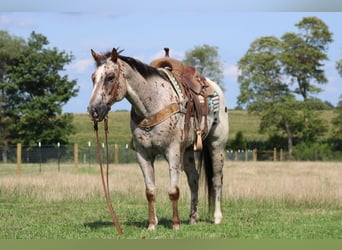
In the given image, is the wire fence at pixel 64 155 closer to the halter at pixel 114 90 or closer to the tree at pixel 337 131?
the halter at pixel 114 90

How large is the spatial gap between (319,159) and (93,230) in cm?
4526

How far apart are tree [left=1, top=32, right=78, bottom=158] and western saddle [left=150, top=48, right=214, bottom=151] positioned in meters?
44.4

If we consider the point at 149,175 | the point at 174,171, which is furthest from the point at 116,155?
the point at 174,171

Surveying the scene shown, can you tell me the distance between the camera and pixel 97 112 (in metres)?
7.92

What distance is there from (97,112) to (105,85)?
0.40 metres

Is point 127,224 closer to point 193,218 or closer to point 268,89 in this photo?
point 193,218

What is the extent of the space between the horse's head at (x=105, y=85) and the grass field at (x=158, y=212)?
160cm

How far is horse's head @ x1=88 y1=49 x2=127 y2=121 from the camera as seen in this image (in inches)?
313

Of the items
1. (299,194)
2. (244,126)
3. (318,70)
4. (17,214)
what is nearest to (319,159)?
(318,70)

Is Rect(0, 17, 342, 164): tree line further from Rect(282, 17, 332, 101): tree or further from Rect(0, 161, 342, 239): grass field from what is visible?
Rect(0, 161, 342, 239): grass field

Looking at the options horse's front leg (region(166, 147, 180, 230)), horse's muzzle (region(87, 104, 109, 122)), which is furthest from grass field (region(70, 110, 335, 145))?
horse's muzzle (region(87, 104, 109, 122))

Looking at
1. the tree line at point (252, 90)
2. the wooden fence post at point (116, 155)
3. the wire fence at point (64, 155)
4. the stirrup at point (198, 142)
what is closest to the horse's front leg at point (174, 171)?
the stirrup at point (198, 142)

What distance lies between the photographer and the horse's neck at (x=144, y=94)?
855 centimetres

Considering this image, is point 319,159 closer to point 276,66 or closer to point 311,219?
point 276,66
